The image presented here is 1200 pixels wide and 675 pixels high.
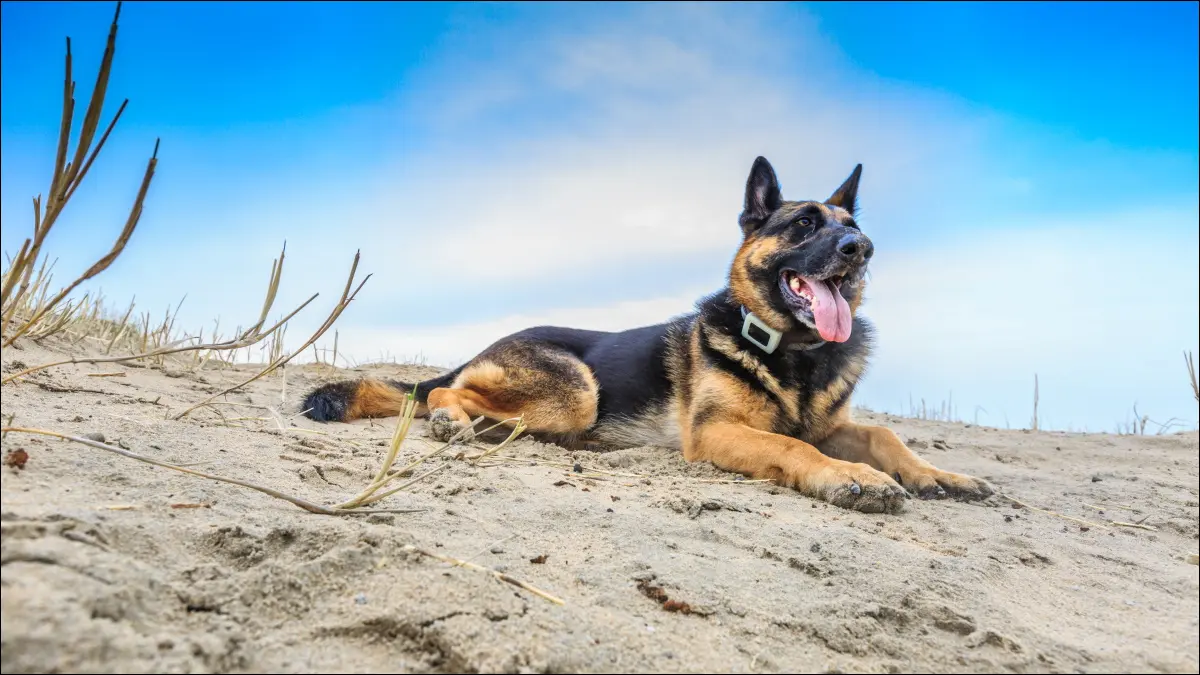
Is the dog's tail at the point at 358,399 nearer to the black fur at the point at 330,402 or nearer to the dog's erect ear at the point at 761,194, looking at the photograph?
the black fur at the point at 330,402

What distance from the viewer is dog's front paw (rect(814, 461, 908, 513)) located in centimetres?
384

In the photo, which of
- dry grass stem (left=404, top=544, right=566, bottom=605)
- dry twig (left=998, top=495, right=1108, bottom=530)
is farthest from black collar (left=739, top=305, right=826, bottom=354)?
dry grass stem (left=404, top=544, right=566, bottom=605)

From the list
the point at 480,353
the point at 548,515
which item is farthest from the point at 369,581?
the point at 480,353

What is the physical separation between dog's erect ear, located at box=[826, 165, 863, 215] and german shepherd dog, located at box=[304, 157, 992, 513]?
0.04ft

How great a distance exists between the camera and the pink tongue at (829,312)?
17.2ft

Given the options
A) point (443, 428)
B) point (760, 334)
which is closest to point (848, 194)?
point (760, 334)

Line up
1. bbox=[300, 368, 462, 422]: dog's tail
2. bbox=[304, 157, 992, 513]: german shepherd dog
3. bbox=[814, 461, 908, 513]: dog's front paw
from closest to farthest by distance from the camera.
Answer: bbox=[814, 461, 908, 513]: dog's front paw
bbox=[304, 157, 992, 513]: german shepherd dog
bbox=[300, 368, 462, 422]: dog's tail

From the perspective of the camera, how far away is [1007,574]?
286 centimetres

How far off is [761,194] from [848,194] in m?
0.78

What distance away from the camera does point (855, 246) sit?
5.14 metres

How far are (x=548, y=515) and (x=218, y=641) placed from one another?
4.68ft

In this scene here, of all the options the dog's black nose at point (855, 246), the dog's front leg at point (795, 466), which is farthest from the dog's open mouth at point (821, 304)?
the dog's front leg at point (795, 466)

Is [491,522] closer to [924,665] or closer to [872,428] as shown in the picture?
[924,665]

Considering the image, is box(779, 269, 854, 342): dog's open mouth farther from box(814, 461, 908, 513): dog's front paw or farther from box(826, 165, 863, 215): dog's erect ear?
box(814, 461, 908, 513): dog's front paw
